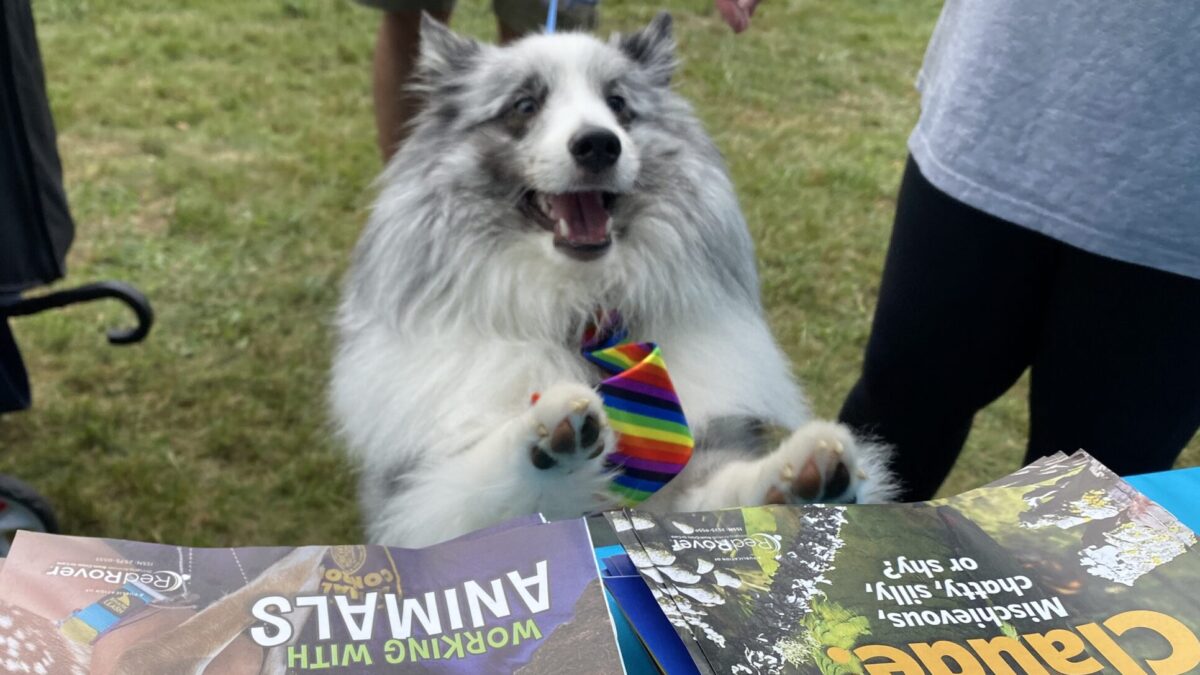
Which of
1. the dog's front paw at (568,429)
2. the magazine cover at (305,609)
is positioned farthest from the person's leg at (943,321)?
the magazine cover at (305,609)

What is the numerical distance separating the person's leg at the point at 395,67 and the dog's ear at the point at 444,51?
89 centimetres

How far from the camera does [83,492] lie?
232 centimetres

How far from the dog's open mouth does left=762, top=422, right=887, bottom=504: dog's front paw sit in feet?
1.76

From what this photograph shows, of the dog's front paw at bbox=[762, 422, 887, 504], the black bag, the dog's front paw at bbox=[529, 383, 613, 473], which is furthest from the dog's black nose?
the black bag

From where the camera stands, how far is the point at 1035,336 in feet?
4.86

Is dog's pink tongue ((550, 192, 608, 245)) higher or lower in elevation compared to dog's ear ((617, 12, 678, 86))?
lower

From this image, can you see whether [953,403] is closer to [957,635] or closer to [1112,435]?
[1112,435]

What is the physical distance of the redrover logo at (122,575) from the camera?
686 mm

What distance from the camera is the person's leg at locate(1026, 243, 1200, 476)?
125 cm

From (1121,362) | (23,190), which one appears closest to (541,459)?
(1121,362)

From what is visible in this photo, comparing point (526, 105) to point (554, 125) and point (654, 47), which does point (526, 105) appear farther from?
point (654, 47)

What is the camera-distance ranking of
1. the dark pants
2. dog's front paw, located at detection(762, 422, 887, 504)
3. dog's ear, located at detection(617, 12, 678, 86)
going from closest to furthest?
dog's front paw, located at detection(762, 422, 887, 504) → the dark pants → dog's ear, located at detection(617, 12, 678, 86)

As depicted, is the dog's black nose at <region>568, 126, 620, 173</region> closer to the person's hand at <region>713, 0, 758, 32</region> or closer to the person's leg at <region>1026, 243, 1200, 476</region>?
the person's hand at <region>713, 0, 758, 32</region>

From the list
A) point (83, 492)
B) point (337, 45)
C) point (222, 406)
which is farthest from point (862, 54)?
point (83, 492)
